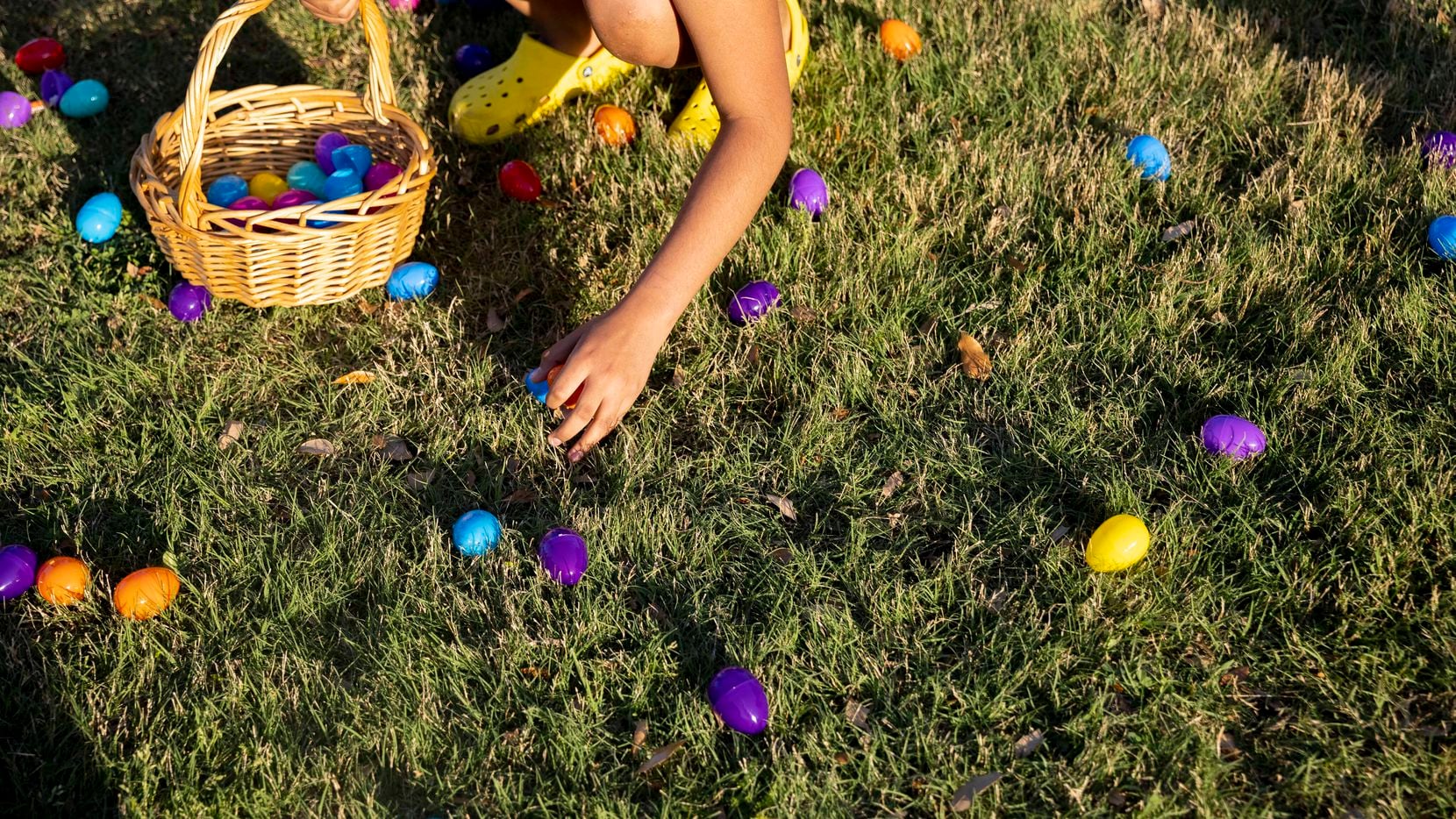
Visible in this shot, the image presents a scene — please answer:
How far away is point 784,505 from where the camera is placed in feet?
8.63

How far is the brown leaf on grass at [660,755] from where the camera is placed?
2148 millimetres

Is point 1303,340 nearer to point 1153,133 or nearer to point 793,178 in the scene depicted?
point 1153,133

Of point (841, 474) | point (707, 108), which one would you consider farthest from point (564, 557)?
point (707, 108)

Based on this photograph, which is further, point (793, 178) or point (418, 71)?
point (418, 71)

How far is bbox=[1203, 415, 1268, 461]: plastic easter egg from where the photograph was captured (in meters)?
2.58

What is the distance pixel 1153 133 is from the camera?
3.54 metres

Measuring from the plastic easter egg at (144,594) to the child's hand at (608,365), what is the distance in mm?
916

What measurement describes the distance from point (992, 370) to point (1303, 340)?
79 centimetres

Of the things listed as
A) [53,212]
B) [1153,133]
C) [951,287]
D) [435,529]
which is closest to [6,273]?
[53,212]

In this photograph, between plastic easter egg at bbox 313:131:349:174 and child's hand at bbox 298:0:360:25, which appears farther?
plastic easter egg at bbox 313:131:349:174

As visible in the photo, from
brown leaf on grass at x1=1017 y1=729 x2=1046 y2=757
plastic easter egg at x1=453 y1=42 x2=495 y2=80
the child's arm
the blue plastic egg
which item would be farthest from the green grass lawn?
the child's arm

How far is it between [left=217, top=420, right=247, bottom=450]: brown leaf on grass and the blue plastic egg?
0.77 meters

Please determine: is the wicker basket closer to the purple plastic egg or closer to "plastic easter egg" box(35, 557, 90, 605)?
"plastic easter egg" box(35, 557, 90, 605)

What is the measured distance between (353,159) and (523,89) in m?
0.62
